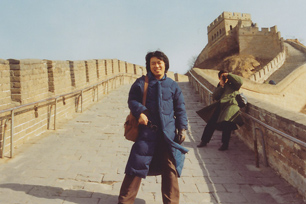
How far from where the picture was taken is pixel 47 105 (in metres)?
6.39

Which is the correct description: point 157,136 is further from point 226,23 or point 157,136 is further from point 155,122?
point 226,23

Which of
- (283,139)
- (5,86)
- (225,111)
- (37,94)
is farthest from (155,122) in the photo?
(37,94)

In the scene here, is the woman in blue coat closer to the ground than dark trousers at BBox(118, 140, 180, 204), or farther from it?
farther from it

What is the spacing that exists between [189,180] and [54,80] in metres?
4.88

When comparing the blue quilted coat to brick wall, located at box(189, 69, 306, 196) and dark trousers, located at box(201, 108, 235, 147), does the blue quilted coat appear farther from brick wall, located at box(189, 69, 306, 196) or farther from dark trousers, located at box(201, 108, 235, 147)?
dark trousers, located at box(201, 108, 235, 147)

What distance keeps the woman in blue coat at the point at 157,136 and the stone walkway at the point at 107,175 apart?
1.76ft

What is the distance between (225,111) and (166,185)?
2648 mm

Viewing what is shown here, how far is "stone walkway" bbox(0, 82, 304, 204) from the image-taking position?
3139mm

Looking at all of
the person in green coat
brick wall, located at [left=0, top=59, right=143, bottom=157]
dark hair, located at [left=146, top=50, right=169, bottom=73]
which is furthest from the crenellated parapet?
dark hair, located at [left=146, top=50, right=169, bottom=73]

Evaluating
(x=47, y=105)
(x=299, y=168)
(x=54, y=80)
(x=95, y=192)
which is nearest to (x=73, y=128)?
(x=47, y=105)

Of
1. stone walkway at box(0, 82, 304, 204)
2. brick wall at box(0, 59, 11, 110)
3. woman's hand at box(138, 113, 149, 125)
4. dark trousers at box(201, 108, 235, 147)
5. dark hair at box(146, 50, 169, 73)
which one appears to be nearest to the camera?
woman's hand at box(138, 113, 149, 125)

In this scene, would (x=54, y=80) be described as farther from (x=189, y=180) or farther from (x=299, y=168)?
(x=299, y=168)

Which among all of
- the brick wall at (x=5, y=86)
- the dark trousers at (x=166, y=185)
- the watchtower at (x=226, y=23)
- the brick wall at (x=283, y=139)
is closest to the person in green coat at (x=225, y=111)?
the brick wall at (x=283, y=139)

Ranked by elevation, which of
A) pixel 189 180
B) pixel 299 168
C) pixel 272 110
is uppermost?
pixel 272 110
